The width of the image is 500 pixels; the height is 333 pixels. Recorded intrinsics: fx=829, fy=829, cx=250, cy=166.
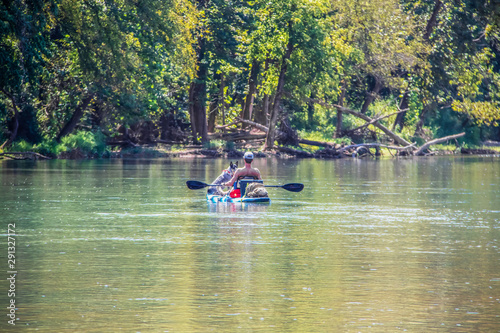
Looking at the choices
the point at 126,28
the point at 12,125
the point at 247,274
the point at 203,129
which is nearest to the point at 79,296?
the point at 247,274

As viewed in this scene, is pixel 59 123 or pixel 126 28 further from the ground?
pixel 126 28

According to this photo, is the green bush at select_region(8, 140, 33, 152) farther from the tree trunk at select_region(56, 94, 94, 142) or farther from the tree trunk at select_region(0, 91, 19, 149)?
the tree trunk at select_region(56, 94, 94, 142)

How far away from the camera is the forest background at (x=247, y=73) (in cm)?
4472

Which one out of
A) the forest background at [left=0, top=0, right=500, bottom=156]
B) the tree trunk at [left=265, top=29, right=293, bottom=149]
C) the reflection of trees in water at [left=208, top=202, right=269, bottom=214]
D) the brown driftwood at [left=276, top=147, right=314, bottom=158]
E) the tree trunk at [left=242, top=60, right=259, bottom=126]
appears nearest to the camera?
the reflection of trees in water at [left=208, top=202, right=269, bottom=214]

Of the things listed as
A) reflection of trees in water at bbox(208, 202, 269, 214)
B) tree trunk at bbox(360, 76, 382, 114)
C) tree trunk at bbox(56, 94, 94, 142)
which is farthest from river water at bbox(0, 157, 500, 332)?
tree trunk at bbox(360, 76, 382, 114)

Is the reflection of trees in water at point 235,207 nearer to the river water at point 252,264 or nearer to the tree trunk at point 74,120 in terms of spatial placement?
the river water at point 252,264

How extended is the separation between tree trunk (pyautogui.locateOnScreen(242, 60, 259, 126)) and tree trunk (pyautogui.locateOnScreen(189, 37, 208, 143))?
326 centimetres

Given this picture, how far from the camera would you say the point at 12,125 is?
50.9 m

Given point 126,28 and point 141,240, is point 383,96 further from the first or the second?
point 141,240

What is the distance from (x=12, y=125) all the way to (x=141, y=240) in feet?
126

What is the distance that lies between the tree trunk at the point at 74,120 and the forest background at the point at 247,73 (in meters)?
0.09

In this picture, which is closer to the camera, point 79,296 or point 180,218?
point 79,296

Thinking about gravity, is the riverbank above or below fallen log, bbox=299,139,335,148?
below

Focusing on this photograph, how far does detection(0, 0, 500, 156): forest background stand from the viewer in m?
44.7
